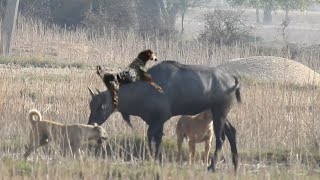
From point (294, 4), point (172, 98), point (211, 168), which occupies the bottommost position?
point (211, 168)

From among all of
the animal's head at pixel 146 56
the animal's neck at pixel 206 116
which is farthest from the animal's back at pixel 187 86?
the animal's head at pixel 146 56

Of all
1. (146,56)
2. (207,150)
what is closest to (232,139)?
(207,150)

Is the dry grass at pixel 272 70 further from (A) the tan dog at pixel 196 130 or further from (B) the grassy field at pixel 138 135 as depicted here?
(A) the tan dog at pixel 196 130

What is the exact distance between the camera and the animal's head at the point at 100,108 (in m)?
11.5

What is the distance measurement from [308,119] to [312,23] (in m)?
73.7

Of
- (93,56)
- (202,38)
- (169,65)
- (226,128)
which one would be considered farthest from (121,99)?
(202,38)

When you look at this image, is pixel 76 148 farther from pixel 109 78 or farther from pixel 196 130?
pixel 109 78

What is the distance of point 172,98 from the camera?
37.7 feet

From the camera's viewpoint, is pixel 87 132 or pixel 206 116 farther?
pixel 206 116

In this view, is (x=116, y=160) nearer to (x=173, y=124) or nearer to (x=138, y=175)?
(x=138, y=175)

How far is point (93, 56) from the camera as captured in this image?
26438mm

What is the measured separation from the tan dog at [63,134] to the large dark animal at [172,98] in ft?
1.14

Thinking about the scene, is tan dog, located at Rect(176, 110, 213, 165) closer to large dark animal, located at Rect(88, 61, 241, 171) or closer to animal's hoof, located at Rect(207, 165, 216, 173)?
large dark animal, located at Rect(88, 61, 241, 171)

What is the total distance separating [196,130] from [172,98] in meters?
0.71
